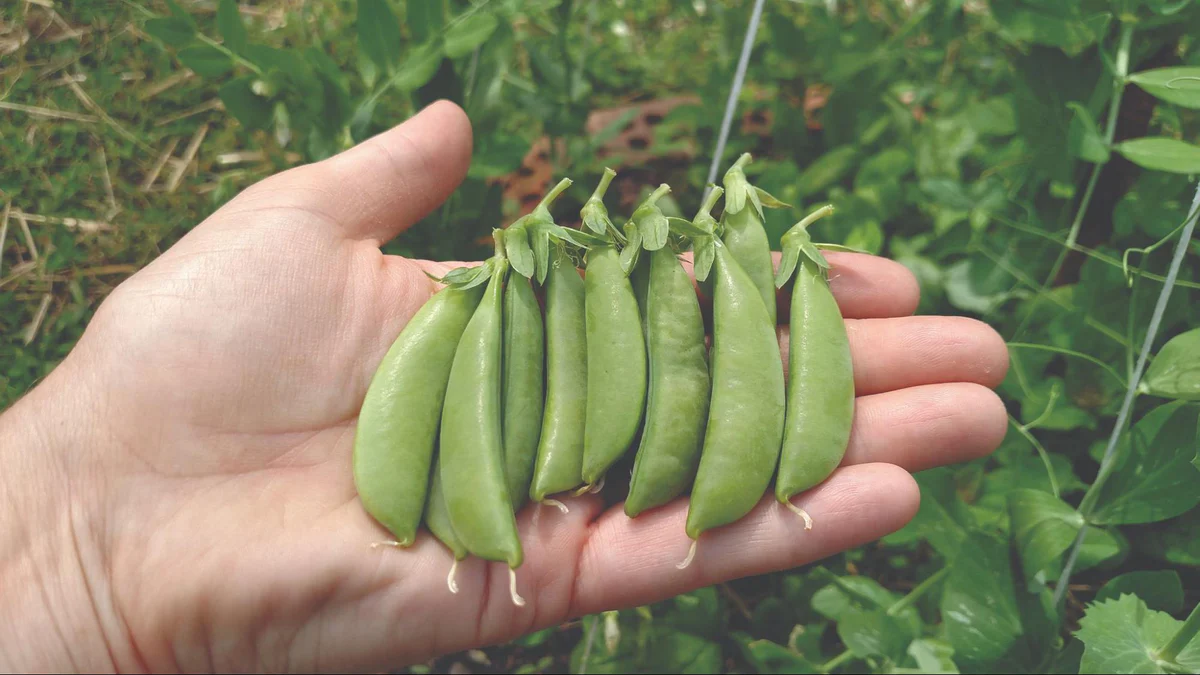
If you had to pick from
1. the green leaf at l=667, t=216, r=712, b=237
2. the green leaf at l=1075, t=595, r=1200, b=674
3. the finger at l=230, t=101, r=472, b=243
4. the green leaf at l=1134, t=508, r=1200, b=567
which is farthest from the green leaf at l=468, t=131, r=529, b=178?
the green leaf at l=1134, t=508, r=1200, b=567

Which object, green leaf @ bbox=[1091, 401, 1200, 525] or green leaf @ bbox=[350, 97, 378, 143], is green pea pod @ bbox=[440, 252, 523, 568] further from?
green leaf @ bbox=[1091, 401, 1200, 525]

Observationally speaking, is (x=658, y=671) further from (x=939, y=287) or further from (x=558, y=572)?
(x=939, y=287)

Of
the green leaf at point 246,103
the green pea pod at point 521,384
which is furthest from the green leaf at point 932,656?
the green leaf at point 246,103

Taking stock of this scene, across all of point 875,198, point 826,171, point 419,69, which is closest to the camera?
point 419,69

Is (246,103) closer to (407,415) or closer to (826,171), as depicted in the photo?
(407,415)

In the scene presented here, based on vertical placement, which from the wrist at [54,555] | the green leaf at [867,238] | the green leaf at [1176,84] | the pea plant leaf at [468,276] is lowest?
the wrist at [54,555]

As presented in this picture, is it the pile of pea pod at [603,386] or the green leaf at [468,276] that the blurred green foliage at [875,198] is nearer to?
the pile of pea pod at [603,386]

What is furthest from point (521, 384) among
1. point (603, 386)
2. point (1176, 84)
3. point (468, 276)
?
point (1176, 84)
